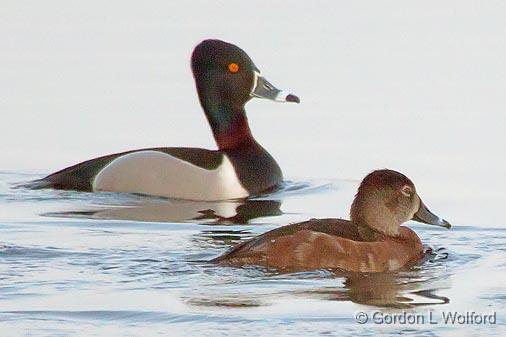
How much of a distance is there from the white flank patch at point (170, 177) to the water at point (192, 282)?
3.37 feet

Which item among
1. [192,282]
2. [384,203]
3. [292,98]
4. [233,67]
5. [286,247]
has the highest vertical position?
[233,67]

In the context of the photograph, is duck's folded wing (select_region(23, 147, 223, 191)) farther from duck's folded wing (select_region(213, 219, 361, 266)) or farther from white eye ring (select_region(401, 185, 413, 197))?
duck's folded wing (select_region(213, 219, 361, 266))

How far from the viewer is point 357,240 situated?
31.2 ft

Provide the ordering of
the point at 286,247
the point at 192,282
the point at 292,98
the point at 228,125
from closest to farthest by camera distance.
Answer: the point at 192,282 < the point at 286,247 < the point at 292,98 < the point at 228,125

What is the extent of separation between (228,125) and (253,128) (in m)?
0.98

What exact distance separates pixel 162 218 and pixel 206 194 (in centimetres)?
139

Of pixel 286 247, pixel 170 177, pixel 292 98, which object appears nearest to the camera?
pixel 286 247

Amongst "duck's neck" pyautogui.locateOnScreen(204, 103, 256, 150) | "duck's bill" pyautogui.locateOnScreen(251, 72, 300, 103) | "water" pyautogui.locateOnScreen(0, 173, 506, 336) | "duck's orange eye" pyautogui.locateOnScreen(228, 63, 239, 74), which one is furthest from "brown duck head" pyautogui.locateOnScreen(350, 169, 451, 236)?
"duck's orange eye" pyautogui.locateOnScreen(228, 63, 239, 74)

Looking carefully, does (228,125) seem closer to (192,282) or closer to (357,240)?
(357,240)

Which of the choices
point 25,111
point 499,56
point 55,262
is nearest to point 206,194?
point 25,111

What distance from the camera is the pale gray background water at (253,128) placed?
28.0 feet

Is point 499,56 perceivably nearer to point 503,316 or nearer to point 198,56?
point 198,56

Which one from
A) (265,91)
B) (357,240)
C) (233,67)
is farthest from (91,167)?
(357,240)

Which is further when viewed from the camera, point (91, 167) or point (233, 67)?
point (233, 67)
